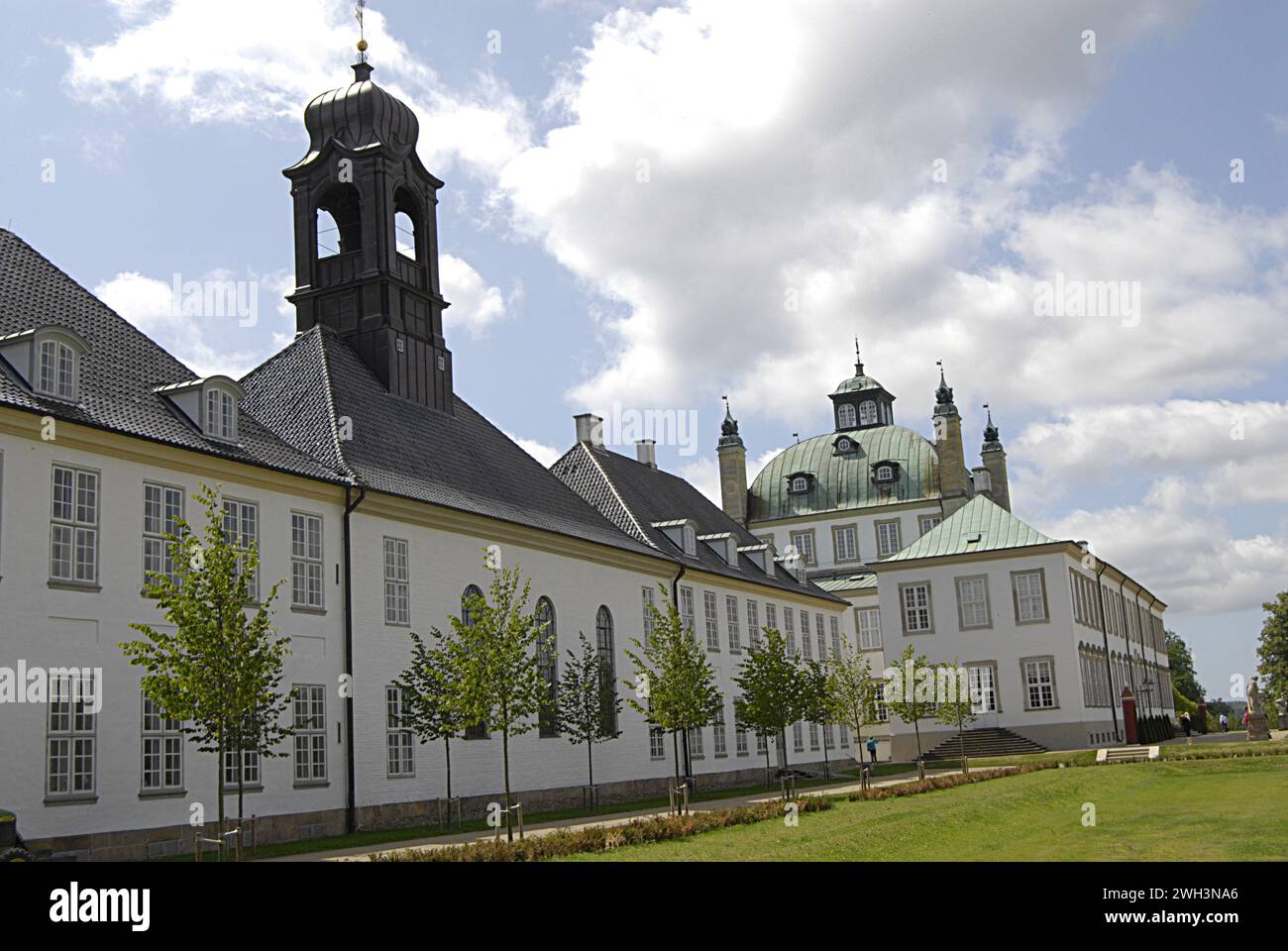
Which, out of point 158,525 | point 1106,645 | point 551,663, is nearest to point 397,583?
point 551,663

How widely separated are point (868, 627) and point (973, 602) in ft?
42.1

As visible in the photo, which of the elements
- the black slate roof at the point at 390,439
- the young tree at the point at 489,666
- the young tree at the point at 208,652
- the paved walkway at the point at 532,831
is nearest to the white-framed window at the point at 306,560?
the black slate roof at the point at 390,439

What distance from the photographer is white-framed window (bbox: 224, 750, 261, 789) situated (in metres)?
24.0

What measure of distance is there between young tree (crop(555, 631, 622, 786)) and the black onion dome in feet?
50.3

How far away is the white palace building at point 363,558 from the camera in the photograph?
21.5 metres

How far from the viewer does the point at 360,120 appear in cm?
3706

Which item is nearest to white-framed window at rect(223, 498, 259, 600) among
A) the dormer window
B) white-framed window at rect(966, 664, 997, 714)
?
white-framed window at rect(966, 664, 997, 714)

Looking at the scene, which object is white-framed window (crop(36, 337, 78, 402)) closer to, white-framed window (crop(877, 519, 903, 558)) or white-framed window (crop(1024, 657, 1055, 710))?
white-framed window (crop(1024, 657, 1055, 710))

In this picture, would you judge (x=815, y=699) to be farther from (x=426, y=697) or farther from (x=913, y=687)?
(x=426, y=697)

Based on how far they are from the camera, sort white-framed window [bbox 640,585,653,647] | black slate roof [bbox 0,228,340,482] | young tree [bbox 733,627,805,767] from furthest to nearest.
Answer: white-framed window [bbox 640,585,653,647]
young tree [bbox 733,627,805,767]
black slate roof [bbox 0,228,340,482]
